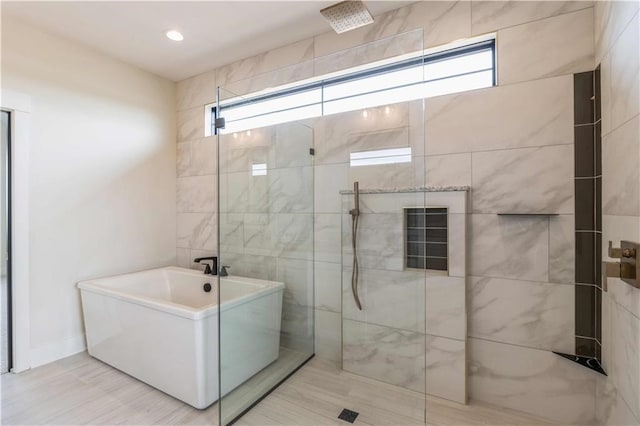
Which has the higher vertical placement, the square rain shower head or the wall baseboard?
the square rain shower head

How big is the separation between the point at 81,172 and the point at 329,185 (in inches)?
91.2

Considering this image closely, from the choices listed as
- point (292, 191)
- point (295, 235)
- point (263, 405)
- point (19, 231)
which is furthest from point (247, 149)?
point (19, 231)

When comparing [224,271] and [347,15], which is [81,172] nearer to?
[224,271]

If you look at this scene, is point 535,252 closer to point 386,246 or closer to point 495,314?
point 495,314

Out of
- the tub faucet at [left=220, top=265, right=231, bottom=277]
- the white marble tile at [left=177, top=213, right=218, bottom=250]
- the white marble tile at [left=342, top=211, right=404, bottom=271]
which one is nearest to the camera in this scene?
the white marble tile at [left=342, top=211, right=404, bottom=271]

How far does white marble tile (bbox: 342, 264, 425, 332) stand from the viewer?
198cm

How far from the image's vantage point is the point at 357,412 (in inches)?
73.0

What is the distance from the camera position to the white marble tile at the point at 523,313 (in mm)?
1733

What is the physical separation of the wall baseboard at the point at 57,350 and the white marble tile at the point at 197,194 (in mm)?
1557

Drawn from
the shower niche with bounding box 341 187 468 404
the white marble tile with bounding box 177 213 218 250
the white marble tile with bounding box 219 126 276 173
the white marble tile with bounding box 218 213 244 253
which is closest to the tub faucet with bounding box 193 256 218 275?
the white marble tile with bounding box 177 213 218 250

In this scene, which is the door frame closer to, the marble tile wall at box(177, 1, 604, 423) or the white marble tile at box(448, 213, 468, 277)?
the marble tile wall at box(177, 1, 604, 423)

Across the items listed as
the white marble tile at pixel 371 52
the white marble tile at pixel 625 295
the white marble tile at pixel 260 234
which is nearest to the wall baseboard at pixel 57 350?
the white marble tile at pixel 260 234

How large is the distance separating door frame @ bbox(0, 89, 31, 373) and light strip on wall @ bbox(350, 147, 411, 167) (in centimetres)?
262

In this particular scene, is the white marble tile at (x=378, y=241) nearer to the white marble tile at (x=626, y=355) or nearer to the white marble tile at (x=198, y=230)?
the white marble tile at (x=626, y=355)
